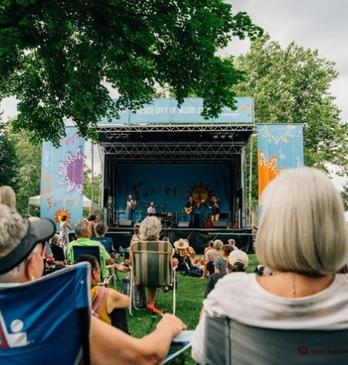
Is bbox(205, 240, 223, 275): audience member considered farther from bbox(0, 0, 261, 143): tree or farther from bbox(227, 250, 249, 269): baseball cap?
bbox(227, 250, 249, 269): baseball cap

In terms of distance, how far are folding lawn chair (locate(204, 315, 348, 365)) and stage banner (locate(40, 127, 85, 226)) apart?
18.6 metres

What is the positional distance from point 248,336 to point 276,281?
0.62 feet

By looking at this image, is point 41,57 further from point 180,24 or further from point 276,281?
point 276,281

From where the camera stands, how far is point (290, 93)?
37.3 metres

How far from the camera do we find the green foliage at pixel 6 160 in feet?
112

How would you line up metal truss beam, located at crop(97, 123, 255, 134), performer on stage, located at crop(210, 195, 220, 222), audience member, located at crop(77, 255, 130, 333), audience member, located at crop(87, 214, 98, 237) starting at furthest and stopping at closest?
1. performer on stage, located at crop(210, 195, 220, 222)
2. metal truss beam, located at crop(97, 123, 255, 134)
3. audience member, located at crop(87, 214, 98, 237)
4. audience member, located at crop(77, 255, 130, 333)

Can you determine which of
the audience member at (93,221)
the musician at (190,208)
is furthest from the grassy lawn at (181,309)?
the musician at (190,208)

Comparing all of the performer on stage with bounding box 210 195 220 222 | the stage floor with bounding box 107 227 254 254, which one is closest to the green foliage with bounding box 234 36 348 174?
the performer on stage with bounding box 210 195 220 222

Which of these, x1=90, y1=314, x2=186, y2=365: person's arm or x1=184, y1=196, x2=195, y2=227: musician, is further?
x1=184, y1=196, x2=195, y2=227: musician

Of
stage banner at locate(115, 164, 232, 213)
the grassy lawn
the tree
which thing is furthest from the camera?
stage banner at locate(115, 164, 232, 213)

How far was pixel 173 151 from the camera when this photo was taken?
24.2 m

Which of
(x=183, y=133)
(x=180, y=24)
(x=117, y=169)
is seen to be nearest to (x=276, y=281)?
(x=180, y=24)

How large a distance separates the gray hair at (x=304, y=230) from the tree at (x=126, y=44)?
Result: 32.1 feet

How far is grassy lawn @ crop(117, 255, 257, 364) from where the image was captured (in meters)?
6.90
